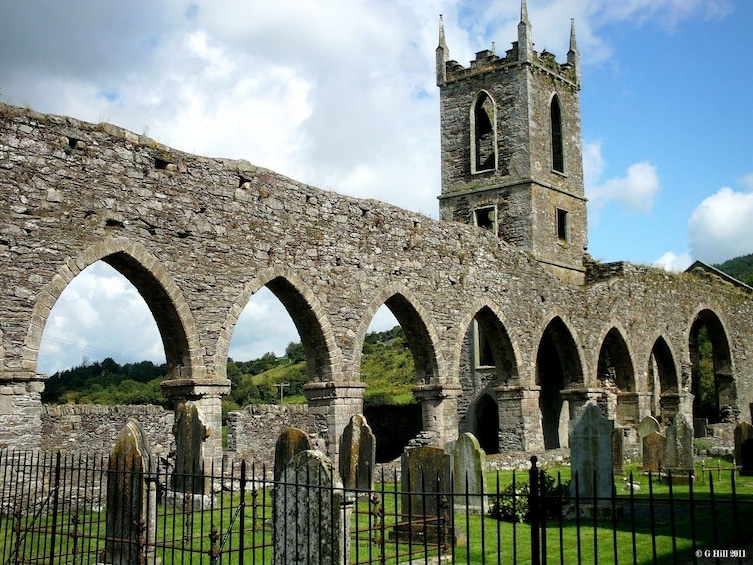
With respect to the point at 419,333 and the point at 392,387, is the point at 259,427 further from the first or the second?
the point at 392,387

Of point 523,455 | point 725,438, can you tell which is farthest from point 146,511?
point 725,438

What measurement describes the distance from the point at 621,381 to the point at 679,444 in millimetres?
10215

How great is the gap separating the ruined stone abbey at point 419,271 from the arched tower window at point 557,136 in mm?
72

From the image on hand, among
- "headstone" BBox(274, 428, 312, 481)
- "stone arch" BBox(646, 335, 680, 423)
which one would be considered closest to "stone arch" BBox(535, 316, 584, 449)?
"stone arch" BBox(646, 335, 680, 423)

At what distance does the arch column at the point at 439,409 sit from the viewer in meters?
19.1

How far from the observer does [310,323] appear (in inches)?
659

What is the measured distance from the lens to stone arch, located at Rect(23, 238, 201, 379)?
13180 millimetres

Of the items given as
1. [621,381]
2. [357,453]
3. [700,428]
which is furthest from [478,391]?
[357,453]

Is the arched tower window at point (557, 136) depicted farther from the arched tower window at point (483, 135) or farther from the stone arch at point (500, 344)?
the stone arch at point (500, 344)

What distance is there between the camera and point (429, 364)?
1939 centimetres

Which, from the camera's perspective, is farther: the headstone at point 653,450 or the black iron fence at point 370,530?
the headstone at point 653,450

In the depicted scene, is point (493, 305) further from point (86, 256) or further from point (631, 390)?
point (86, 256)

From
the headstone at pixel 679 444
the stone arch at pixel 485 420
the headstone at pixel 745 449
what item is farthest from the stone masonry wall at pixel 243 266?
the headstone at pixel 745 449

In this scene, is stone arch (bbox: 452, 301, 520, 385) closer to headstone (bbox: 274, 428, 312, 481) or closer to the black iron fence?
the black iron fence
